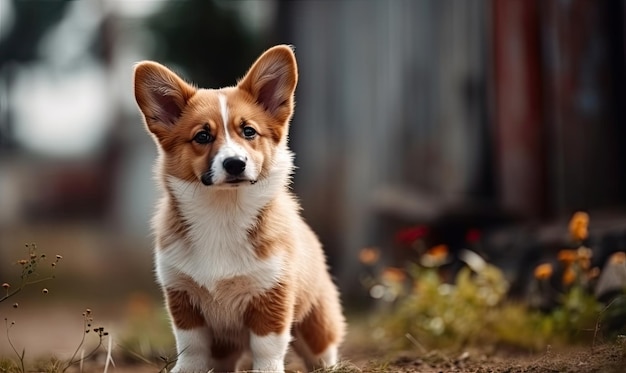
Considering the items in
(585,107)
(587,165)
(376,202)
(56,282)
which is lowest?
(56,282)

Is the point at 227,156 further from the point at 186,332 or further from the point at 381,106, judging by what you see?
the point at 381,106

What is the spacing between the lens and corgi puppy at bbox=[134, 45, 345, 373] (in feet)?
12.6

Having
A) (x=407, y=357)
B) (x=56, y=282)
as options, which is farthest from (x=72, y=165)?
(x=407, y=357)

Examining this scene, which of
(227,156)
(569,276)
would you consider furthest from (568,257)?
(227,156)

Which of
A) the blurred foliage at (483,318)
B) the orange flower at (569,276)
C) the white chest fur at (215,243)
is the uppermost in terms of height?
the white chest fur at (215,243)

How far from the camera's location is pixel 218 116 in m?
3.80

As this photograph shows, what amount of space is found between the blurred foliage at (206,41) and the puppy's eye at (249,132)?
28.1ft

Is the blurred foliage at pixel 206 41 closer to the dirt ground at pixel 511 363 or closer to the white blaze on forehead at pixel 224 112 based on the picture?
the dirt ground at pixel 511 363

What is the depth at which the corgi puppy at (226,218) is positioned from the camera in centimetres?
383

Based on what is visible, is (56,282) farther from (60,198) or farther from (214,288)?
(214,288)

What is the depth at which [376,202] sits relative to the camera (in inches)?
364

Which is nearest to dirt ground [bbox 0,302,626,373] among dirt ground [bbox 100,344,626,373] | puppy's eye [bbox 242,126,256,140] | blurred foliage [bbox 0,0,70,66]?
dirt ground [bbox 100,344,626,373]

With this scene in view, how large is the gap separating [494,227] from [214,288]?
13.8ft

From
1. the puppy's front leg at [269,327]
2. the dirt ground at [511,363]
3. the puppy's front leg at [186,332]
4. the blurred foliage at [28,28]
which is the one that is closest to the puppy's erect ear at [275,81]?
the puppy's front leg at [269,327]
